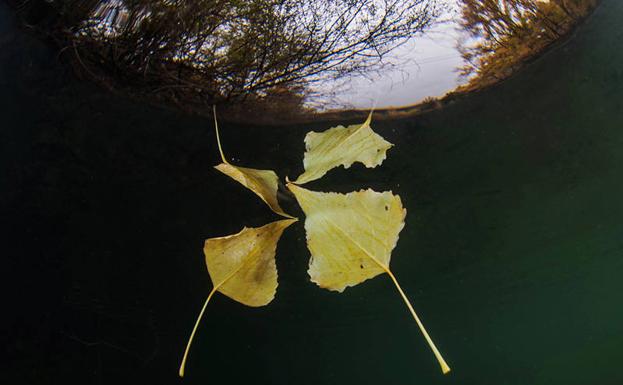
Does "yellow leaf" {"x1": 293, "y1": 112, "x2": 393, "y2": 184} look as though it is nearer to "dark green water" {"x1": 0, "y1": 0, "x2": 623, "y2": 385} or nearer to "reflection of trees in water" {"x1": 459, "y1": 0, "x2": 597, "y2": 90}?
"dark green water" {"x1": 0, "y1": 0, "x2": 623, "y2": 385}

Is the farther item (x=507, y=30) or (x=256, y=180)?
(x=507, y=30)

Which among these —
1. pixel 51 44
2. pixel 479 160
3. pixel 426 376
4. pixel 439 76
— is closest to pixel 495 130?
pixel 479 160

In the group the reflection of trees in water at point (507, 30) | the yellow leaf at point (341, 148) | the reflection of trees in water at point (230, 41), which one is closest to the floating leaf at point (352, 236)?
the yellow leaf at point (341, 148)

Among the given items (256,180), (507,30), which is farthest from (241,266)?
(507,30)

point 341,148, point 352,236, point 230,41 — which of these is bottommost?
point 352,236

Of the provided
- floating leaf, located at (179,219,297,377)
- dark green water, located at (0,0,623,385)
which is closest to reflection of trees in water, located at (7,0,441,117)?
dark green water, located at (0,0,623,385)

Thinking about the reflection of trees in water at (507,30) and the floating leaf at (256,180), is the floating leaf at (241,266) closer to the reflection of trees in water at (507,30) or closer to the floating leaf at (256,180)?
the floating leaf at (256,180)

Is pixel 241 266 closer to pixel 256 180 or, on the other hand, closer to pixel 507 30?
pixel 256 180
